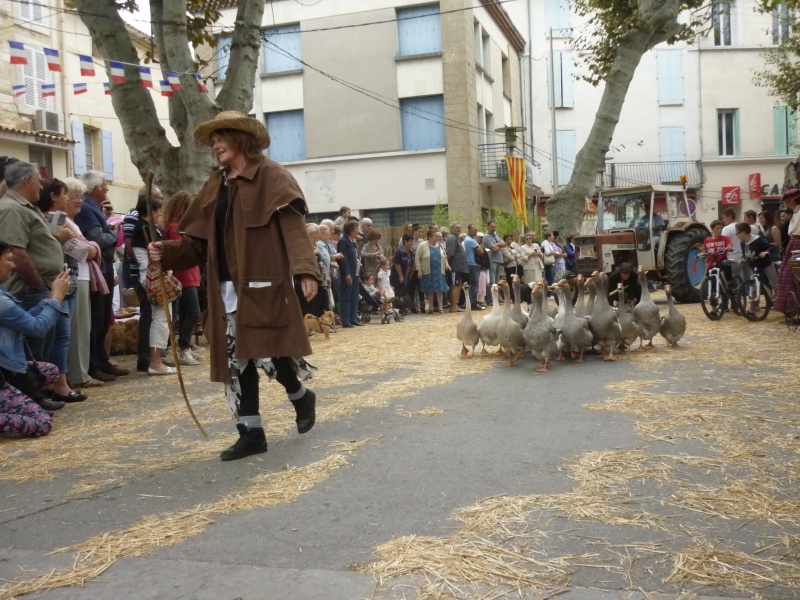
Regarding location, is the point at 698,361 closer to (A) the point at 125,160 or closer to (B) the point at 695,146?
(A) the point at 125,160

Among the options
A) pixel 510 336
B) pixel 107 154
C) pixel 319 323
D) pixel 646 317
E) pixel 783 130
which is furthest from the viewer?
pixel 783 130

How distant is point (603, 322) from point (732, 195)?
32.1 metres

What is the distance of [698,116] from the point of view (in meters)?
38.3

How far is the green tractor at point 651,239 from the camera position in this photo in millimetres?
16812

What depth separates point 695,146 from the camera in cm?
3853

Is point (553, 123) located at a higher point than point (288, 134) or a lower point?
higher

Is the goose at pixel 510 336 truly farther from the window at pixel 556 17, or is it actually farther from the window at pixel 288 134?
the window at pixel 556 17

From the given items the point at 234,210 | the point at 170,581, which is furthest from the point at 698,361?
the point at 170,581

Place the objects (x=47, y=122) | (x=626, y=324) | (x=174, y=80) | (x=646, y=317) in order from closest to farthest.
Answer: (x=626, y=324)
(x=646, y=317)
(x=174, y=80)
(x=47, y=122)

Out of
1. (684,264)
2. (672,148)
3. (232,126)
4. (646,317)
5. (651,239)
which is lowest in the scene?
(646,317)

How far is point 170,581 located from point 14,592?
1.85 ft

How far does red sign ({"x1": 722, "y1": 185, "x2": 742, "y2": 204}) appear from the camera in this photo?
124 feet

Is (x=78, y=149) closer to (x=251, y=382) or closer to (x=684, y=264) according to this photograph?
(x=684, y=264)

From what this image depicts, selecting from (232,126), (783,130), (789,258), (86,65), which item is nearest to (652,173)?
(783,130)
